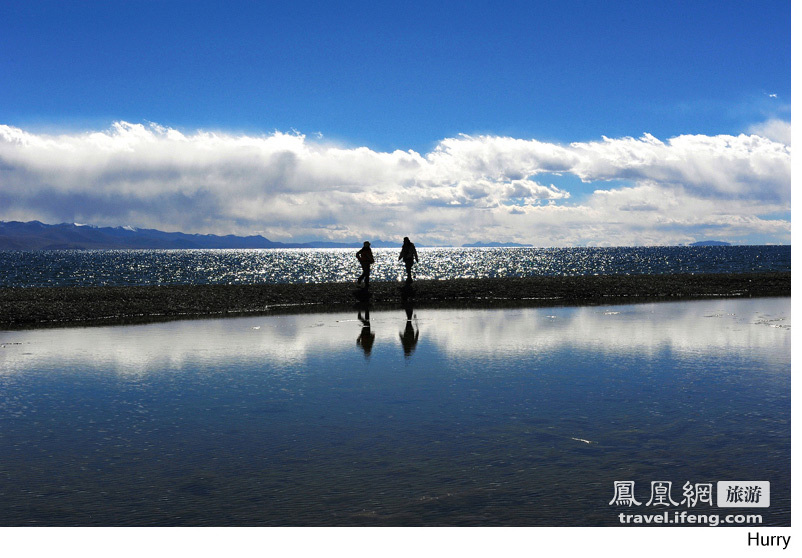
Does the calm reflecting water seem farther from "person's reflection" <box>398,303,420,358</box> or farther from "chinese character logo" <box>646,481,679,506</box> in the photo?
"person's reflection" <box>398,303,420,358</box>

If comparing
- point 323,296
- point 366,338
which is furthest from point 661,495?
point 323,296

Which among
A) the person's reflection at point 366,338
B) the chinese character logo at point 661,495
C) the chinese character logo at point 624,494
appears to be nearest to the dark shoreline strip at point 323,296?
the person's reflection at point 366,338

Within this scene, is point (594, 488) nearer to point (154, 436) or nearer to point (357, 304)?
point (154, 436)

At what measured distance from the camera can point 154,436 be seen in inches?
326

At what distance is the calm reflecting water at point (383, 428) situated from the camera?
617 cm

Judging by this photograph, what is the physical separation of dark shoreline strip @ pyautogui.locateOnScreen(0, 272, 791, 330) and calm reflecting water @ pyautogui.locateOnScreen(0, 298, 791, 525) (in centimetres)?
795

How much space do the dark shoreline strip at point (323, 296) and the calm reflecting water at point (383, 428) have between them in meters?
7.95

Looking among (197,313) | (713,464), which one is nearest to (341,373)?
(713,464)

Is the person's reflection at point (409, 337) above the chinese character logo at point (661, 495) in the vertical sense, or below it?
above

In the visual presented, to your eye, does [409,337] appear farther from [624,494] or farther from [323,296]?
[323,296]

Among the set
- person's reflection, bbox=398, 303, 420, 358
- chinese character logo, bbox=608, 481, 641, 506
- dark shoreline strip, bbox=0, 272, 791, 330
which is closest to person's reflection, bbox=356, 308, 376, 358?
person's reflection, bbox=398, 303, 420, 358

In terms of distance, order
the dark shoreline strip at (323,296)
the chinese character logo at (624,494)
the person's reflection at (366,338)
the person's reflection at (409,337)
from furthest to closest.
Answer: the dark shoreline strip at (323,296), the person's reflection at (366,338), the person's reflection at (409,337), the chinese character logo at (624,494)

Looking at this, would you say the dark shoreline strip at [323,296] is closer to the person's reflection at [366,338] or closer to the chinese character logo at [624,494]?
the person's reflection at [366,338]

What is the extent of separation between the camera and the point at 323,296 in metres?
28.8
